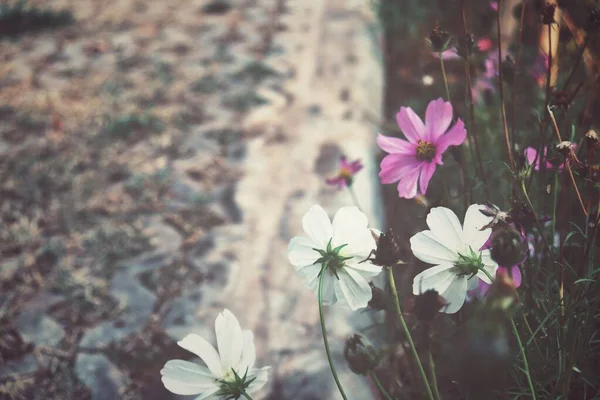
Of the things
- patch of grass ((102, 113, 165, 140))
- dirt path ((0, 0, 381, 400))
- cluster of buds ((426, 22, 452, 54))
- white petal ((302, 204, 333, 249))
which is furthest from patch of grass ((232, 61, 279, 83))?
white petal ((302, 204, 333, 249))

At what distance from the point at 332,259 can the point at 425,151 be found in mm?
172

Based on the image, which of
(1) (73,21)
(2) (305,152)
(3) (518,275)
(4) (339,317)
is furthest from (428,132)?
(1) (73,21)

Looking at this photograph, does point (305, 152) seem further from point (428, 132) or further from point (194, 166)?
point (428, 132)

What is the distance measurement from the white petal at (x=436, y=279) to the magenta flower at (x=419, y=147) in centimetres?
10

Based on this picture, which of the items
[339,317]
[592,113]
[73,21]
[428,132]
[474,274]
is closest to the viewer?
[474,274]

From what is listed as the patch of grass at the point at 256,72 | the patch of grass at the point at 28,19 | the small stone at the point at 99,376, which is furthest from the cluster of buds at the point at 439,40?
the patch of grass at the point at 28,19

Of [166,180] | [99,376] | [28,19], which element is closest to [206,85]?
[166,180]

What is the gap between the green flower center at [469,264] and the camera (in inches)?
19.4

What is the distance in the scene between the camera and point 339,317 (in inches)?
42.9

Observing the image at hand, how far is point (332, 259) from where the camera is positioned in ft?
1.70

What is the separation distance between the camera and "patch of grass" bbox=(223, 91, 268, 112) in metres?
1.80

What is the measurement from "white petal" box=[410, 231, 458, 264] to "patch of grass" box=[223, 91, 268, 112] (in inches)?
53.0

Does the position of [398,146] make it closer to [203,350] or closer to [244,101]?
[203,350]

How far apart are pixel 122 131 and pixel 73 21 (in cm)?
97
